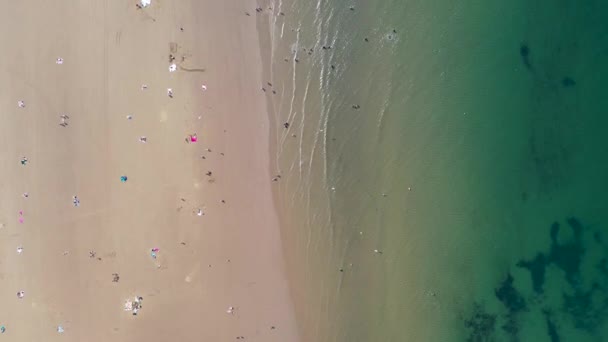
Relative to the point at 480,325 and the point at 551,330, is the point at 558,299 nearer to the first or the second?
the point at 551,330

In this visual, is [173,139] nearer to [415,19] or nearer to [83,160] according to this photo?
[83,160]

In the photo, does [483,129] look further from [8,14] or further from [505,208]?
[8,14]

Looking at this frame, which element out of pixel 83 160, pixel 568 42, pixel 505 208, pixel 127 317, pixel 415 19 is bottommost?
pixel 127 317

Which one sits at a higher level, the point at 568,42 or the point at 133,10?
the point at 133,10

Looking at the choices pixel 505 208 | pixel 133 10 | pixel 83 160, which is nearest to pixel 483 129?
pixel 505 208

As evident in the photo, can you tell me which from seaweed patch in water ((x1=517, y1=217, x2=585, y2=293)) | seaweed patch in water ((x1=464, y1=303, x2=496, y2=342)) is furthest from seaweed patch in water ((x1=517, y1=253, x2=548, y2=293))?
seaweed patch in water ((x1=464, y1=303, x2=496, y2=342))

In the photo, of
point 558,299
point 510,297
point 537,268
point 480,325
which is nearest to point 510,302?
point 510,297
